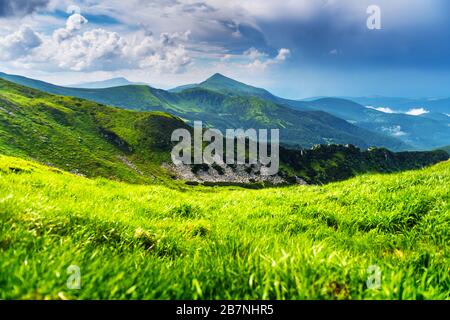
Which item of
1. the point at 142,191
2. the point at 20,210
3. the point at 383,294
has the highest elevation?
the point at 20,210

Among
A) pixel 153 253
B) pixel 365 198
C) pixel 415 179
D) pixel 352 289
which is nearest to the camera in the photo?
pixel 352 289

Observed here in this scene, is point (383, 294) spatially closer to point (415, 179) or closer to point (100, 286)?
point (100, 286)

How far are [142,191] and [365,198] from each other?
330 inches

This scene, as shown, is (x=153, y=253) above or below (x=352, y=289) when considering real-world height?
below

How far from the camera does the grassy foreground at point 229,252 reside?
339 cm

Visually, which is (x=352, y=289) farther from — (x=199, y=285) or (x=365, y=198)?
(x=365, y=198)

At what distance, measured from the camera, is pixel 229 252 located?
4930mm

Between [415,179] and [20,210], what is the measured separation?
13098mm

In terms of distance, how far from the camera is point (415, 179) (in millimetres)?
13305

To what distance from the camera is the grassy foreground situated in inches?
134
